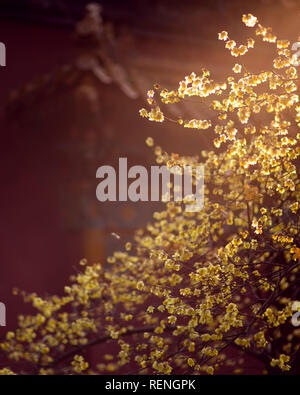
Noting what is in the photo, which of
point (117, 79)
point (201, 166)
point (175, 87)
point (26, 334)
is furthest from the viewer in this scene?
point (175, 87)

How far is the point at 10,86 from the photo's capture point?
13.4 meters

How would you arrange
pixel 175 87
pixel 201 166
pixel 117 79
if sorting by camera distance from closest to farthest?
pixel 201 166 < pixel 117 79 < pixel 175 87

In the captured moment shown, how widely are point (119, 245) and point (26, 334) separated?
351 centimetres

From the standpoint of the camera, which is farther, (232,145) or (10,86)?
(10,86)

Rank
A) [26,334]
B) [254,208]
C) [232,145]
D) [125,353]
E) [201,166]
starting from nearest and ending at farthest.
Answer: [232,145] < [125,353] < [201,166] < [254,208] < [26,334]

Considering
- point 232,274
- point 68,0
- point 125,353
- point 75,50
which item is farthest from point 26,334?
point 68,0

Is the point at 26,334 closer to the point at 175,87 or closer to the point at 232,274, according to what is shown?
the point at 232,274

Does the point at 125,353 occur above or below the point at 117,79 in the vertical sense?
below

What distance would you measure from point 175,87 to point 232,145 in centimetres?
649

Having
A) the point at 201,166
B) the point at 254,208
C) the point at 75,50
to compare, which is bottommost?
the point at 254,208

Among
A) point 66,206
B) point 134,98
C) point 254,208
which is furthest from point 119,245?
point 254,208

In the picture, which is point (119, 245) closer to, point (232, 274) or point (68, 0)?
point (232, 274)

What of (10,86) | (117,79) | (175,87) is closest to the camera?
(117,79)

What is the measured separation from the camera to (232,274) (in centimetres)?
606
